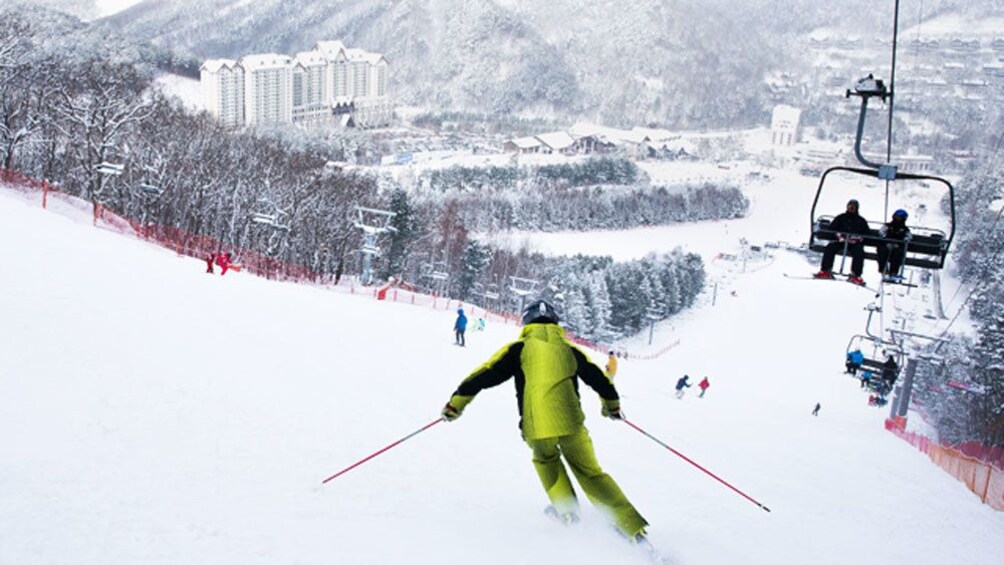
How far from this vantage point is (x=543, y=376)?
15.7 ft

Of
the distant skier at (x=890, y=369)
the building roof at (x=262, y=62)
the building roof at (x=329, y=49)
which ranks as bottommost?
the distant skier at (x=890, y=369)

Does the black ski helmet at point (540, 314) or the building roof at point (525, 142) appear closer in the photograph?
the black ski helmet at point (540, 314)

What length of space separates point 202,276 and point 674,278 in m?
42.3

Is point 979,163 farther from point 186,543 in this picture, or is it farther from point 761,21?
point 186,543

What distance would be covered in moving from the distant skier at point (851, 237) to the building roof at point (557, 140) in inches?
4153

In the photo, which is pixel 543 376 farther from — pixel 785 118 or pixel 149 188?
pixel 785 118

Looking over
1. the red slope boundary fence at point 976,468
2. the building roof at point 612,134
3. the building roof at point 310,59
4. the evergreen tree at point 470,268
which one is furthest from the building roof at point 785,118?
the red slope boundary fence at point 976,468

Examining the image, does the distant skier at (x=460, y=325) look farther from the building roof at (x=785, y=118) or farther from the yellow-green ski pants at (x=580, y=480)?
the building roof at (x=785, y=118)

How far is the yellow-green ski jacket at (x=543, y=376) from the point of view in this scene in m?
4.79

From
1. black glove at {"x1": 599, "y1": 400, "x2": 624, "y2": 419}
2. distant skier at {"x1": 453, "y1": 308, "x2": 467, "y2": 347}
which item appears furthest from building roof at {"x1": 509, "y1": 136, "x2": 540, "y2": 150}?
black glove at {"x1": 599, "y1": 400, "x2": 624, "y2": 419}

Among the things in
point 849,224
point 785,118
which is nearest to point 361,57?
point 785,118

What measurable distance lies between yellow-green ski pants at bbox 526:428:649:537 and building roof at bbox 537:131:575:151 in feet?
359

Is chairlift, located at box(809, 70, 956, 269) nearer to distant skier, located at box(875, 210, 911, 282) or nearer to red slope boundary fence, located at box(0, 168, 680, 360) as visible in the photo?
distant skier, located at box(875, 210, 911, 282)

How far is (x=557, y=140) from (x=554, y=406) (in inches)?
4482
